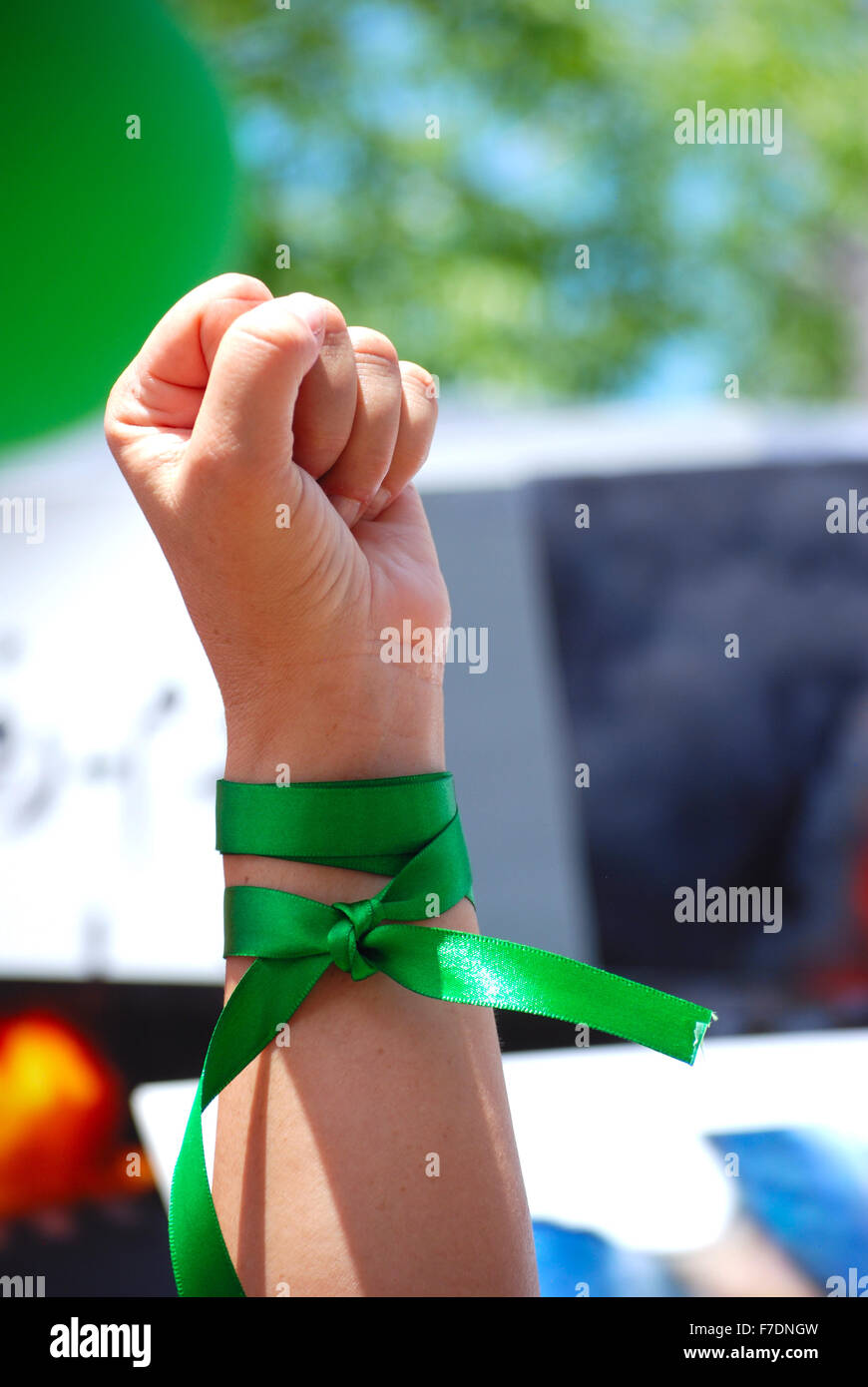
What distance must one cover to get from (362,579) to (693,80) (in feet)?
16.5

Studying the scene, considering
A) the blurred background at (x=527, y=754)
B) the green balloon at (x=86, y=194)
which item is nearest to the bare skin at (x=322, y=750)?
the blurred background at (x=527, y=754)

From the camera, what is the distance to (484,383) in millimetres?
5074

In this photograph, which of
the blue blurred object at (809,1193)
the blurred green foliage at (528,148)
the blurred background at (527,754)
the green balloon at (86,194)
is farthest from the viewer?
the blurred green foliage at (528,148)

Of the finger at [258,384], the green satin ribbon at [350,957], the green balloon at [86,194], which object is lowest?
the green satin ribbon at [350,957]

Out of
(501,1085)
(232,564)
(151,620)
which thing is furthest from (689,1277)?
(151,620)

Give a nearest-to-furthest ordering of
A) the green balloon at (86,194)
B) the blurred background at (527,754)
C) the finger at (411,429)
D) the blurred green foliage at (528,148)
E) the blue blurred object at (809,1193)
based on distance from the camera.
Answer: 1. the finger at (411,429)
2. the blue blurred object at (809,1193)
3. the blurred background at (527,754)
4. the green balloon at (86,194)
5. the blurred green foliage at (528,148)

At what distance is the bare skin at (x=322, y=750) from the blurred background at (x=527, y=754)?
12.0 inches

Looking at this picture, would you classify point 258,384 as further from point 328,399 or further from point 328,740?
point 328,740

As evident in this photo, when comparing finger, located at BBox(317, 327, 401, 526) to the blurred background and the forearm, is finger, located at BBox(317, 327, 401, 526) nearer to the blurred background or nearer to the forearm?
the forearm

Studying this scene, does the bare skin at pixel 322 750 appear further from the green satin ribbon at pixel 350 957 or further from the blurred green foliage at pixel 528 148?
the blurred green foliage at pixel 528 148

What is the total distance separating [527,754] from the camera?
1.57m

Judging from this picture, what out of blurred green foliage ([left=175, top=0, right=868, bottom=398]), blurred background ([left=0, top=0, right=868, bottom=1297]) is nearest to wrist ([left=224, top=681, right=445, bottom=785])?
blurred background ([left=0, top=0, right=868, bottom=1297])

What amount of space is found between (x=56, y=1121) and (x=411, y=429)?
31.7 inches

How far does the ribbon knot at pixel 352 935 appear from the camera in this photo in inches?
25.3
